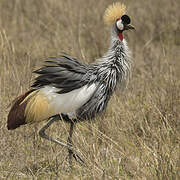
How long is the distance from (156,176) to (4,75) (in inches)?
96.7

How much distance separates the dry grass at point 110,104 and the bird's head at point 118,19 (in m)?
0.52

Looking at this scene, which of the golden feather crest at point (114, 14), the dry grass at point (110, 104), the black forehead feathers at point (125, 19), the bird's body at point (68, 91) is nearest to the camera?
the dry grass at point (110, 104)

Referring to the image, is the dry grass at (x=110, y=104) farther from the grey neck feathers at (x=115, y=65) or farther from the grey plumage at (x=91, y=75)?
the grey neck feathers at (x=115, y=65)

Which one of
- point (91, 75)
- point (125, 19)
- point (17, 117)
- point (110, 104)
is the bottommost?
point (110, 104)

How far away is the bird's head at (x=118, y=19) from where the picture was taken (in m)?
4.79

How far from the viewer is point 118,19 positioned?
4844 millimetres

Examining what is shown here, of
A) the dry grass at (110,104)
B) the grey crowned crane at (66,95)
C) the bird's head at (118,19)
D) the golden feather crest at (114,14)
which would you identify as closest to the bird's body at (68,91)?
the grey crowned crane at (66,95)

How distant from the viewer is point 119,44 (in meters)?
4.70

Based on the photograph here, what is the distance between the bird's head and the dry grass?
52cm

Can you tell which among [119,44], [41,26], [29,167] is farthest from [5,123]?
[41,26]

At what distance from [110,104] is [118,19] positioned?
1.08m

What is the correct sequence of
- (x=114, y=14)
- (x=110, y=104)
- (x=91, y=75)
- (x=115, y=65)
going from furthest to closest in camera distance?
1. (x=110, y=104)
2. (x=114, y=14)
3. (x=115, y=65)
4. (x=91, y=75)

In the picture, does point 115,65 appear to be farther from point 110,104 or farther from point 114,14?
point 110,104

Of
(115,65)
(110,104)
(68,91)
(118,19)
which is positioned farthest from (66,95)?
(110,104)
